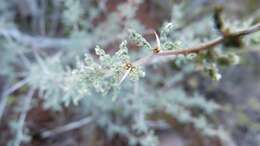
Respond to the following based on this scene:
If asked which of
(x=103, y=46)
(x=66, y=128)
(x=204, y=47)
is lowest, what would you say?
(x=66, y=128)

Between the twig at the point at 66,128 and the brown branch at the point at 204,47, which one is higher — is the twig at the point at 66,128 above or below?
below

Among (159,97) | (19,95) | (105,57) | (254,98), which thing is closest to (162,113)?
(159,97)

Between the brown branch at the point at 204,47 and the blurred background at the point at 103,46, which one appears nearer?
the brown branch at the point at 204,47

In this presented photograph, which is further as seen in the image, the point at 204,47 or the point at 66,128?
the point at 66,128

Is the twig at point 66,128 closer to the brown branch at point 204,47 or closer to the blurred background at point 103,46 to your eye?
the blurred background at point 103,46

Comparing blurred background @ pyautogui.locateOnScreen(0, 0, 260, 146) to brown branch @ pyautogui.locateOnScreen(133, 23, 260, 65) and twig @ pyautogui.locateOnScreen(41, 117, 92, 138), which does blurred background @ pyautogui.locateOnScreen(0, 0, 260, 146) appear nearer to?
twig @ pyautogui.locateOnScreen(41, 117, 92, 138)

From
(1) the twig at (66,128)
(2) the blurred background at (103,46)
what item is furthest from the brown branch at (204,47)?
(1) the twig at (66,128)

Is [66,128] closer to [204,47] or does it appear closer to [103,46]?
[103,46]

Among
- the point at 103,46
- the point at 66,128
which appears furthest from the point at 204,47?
the point at 66,128

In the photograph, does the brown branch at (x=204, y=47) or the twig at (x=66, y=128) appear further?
the twig at (x=66, y=128)

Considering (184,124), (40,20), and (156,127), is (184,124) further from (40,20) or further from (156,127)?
(40,20)

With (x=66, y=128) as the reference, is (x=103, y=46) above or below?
above
